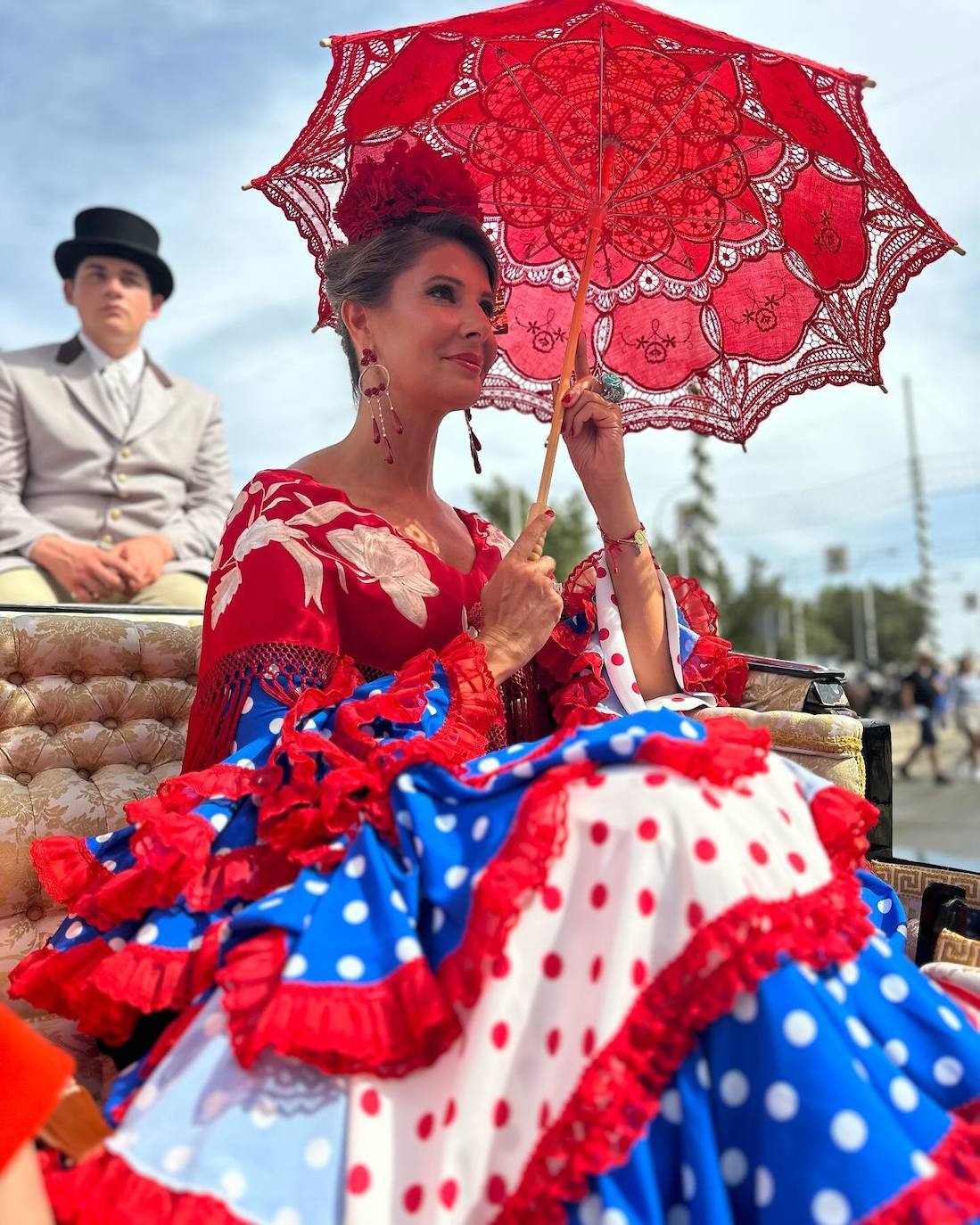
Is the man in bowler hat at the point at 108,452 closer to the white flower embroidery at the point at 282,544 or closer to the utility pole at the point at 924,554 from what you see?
the white flower embroidery at the point at 282,544

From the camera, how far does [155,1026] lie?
1.53 meters

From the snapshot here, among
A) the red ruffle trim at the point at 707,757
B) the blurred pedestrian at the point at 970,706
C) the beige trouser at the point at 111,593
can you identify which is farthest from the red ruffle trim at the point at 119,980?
the blurred pedestrian at the point at 970,706

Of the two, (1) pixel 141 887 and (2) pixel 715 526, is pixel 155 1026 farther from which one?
(2) pixel 715 526

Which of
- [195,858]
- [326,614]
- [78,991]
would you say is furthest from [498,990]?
[326,614]

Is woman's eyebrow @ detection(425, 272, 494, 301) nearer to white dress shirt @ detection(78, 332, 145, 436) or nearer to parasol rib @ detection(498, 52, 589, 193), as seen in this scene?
parasol rib @ detection(498, 52, 589, 193)

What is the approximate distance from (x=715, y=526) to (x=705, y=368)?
28208 millimetres

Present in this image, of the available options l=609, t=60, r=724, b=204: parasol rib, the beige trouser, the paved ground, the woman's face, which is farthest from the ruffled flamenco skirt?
the paved ground

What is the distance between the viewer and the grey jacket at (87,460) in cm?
366

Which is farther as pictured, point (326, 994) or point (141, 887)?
point (141, 887)

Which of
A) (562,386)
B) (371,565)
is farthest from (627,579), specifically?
(371,565)

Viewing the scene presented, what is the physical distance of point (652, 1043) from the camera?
1.21 m

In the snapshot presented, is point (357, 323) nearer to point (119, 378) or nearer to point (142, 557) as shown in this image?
point (142, 557)

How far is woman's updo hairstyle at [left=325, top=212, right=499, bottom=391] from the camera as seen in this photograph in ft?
7.58

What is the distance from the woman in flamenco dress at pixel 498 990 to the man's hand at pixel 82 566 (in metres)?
1.91
